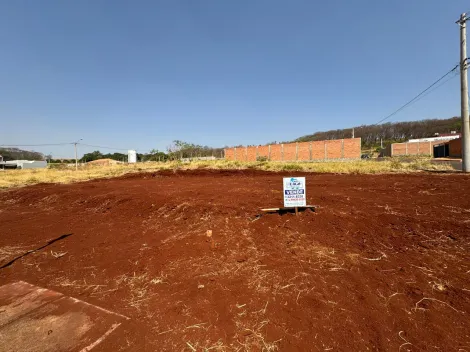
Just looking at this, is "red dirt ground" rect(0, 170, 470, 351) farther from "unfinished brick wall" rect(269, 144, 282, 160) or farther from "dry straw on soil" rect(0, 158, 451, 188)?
"unfinished brick wall" rect(269, 144, 282, 160)

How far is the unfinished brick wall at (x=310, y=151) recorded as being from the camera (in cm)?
3972

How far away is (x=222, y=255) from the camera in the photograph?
13.6 feet

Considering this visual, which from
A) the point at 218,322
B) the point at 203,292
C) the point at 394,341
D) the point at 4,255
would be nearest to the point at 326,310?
the point at 394,341

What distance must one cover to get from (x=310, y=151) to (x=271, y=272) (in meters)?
42.0

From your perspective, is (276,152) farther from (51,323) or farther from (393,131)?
(393,131)

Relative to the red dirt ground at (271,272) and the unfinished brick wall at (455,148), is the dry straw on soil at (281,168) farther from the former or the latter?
the unfinished brick wall at (455,148)

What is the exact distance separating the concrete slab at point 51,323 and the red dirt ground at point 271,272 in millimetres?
145

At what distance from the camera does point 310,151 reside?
4306 cm

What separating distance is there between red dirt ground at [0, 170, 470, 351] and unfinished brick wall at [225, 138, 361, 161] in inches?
1386

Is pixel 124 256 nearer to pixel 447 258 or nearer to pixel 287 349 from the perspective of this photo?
pixel 287 349

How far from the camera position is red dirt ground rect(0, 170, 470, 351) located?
7.75 ft

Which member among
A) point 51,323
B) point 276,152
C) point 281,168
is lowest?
point 51,323

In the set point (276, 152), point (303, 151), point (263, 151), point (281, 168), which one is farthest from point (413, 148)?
point (281, 168)

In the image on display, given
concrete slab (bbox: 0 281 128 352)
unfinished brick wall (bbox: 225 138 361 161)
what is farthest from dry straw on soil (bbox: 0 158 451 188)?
unfinished brick wall (bbox: 225 138 361 161)
